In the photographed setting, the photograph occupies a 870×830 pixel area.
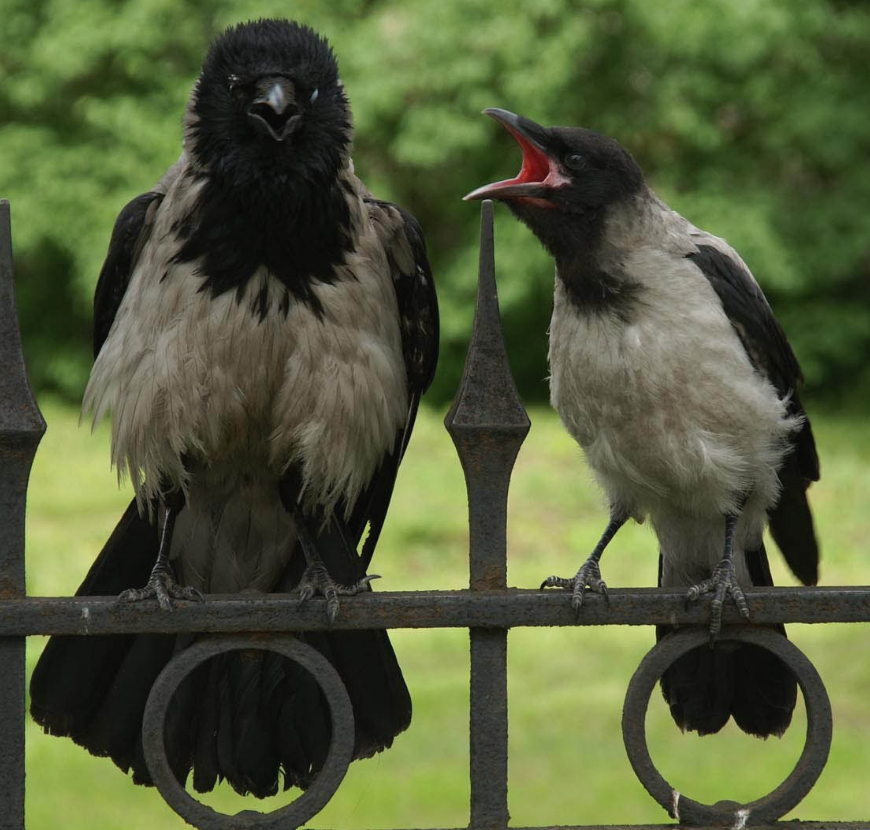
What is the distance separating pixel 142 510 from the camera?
3441mm

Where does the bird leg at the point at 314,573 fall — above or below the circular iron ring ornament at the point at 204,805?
above

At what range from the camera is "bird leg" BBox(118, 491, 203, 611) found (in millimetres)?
2328

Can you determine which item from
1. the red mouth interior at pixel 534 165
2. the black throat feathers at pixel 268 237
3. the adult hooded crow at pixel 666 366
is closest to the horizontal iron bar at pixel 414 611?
the adult hooded crow at pixel 666 366

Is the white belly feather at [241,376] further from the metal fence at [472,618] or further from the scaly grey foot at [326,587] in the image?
the metal fence at [472,618]

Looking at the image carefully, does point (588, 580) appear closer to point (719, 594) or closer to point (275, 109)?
point (719, 594)

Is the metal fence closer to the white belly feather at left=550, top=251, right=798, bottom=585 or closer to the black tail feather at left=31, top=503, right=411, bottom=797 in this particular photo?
the black tail feather at left=31, top=503, right=411, bottom=797

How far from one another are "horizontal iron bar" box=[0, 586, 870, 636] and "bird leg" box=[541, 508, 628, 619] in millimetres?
15

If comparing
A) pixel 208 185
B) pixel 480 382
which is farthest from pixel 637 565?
pixel 480 382

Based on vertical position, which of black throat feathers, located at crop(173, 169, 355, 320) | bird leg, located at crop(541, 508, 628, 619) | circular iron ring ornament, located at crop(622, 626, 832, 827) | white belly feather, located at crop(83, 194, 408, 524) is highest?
black throat feathers, located at crop(173, 169, 355, 320)

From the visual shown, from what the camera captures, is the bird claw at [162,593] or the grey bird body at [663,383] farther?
the grey bird body at [663,383]

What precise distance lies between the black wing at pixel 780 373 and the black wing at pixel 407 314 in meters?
0.69

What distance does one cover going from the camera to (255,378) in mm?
3264

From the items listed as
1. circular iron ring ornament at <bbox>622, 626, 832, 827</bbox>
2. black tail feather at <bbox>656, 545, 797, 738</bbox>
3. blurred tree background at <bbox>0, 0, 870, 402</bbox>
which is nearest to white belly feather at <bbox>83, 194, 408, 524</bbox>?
black tail feather at <bbox>656, 545, 797, 738</bbox>

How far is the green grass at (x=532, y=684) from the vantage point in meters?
5.42
